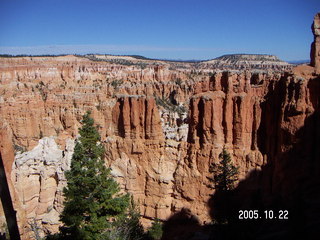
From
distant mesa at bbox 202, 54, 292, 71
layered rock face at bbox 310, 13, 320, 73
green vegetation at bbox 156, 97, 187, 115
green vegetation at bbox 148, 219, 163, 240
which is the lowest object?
green vegetation at bbox 148, 219, 163, 240

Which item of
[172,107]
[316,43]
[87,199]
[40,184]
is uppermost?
[316,43]

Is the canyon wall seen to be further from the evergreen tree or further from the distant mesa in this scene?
the distant mesa

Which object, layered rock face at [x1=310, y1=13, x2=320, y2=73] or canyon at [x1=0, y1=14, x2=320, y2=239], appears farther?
layered rock face at [x1=310, y1=13, x2=320, y2=73]

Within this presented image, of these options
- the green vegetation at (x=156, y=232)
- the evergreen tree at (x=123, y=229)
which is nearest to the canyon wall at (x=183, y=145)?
the green vegetation at (x=156, y=232)

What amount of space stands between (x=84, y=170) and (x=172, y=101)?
1524 inches

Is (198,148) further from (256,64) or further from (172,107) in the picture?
(256,64)

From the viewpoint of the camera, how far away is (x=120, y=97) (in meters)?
25.6

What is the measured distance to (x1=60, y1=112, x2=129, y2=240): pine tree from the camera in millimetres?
11812

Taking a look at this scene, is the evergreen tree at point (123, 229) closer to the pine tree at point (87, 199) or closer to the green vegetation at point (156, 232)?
the pine tree at point (87, 199)

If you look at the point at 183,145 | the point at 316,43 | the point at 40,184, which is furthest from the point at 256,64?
the point at 40,184

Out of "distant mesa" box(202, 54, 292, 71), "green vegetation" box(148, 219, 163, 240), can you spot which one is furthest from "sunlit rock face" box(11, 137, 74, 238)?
"distant mesa" box(202, 54, 292, 71)

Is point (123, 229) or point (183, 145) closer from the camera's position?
point (123, 229)

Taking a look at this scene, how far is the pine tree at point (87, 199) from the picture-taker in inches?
465

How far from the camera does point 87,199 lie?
39.6ft
